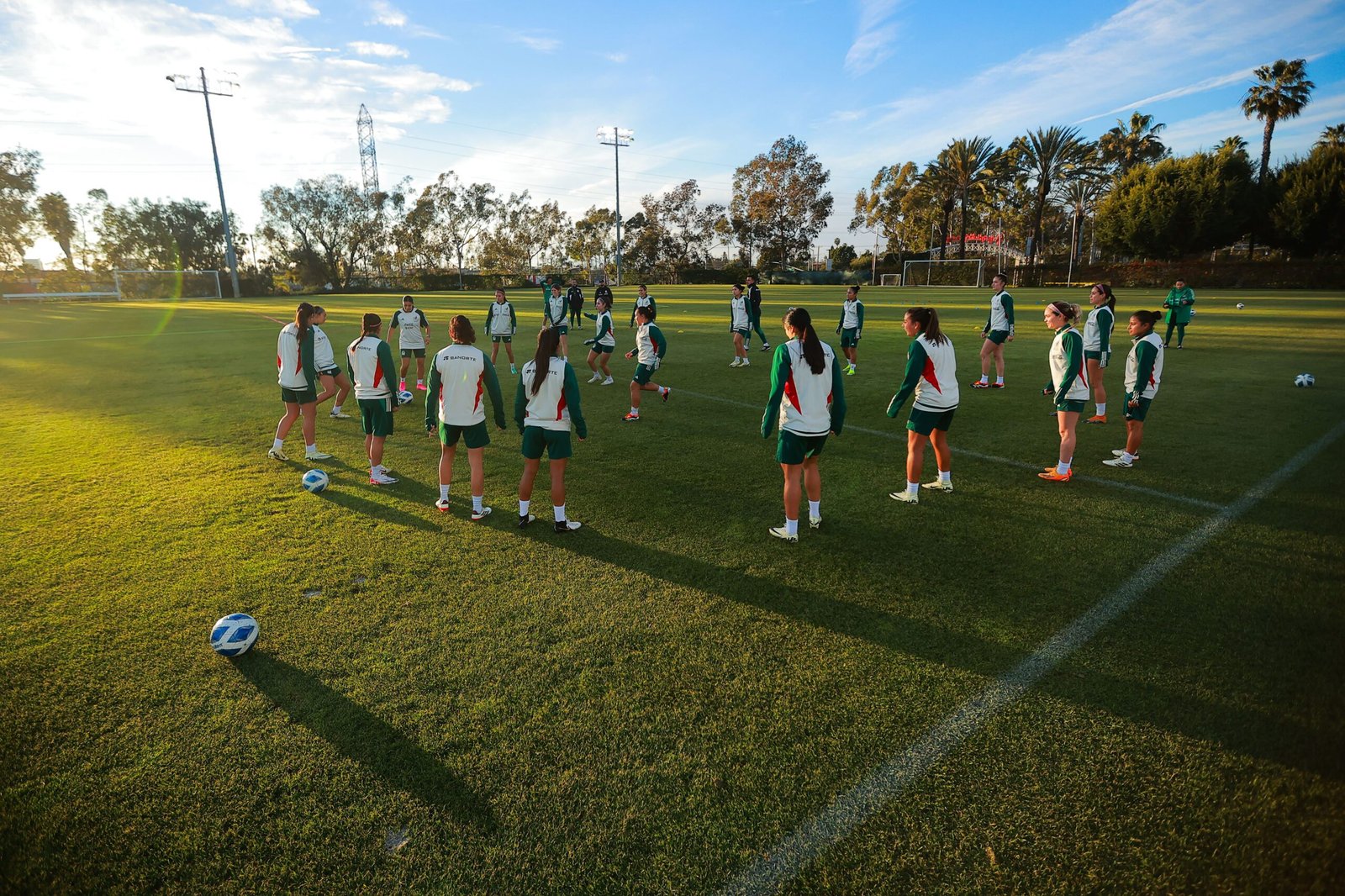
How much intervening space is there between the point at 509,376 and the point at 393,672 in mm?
11951

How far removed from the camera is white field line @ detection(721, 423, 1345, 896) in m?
2.84

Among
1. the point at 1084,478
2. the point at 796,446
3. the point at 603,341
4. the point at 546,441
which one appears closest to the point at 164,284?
the point at 603,341

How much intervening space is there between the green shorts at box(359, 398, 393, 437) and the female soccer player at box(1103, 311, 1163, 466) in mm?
8827

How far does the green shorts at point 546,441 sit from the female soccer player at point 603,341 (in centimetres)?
709

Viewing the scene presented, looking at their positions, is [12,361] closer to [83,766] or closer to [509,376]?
[509,376]

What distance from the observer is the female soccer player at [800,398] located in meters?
5.69

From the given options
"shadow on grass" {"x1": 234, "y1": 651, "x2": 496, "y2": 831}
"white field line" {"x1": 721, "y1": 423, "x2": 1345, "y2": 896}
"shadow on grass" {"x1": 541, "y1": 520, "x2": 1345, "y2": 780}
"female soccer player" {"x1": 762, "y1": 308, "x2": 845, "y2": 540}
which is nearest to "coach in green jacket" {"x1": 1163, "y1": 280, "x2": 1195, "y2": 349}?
"white field line" {"x1": 721, "y1": 423, "x2": 1345, "y2": 896}

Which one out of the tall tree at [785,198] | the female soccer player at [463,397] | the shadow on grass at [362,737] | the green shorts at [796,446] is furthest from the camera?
the tall tree at [785,198]

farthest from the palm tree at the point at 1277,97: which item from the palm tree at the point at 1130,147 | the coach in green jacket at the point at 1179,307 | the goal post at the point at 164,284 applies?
the goal post at the point at 164,284

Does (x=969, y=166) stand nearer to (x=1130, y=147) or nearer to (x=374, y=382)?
(x=1130, y=147)

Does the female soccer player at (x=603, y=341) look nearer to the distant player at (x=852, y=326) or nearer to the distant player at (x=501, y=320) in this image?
the distant player at (x=501, y=320)

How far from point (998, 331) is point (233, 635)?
13.0 m

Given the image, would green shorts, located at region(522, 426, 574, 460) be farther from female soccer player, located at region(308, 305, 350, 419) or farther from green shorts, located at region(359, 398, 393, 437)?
female soccer player, located at region(308, 305, 350, 419)

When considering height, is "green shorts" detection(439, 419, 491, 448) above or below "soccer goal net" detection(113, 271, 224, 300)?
below
